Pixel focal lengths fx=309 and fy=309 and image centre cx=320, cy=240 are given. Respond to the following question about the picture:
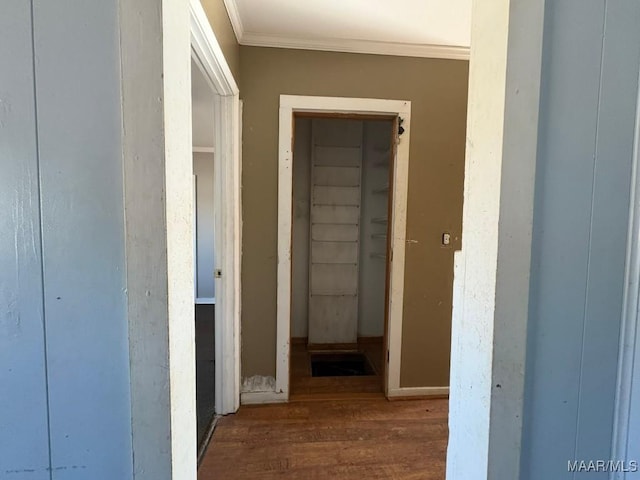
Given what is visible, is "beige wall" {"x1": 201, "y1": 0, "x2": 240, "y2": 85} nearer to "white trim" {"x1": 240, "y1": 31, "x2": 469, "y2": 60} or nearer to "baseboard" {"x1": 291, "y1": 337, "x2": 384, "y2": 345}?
"white trim" {"x1": 240, "y1": 31, "x2": 469, "y2": 60}

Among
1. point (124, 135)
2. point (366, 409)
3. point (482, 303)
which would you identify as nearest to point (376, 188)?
point (366, 409)

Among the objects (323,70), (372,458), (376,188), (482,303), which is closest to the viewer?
(482,303)

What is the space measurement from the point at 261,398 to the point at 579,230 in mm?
2216

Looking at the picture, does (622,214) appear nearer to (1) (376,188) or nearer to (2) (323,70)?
(2) (323,70)

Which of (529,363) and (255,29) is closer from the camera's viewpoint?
(529,363)

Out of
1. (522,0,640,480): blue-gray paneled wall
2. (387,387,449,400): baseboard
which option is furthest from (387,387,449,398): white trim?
(522,0,640,480): blue-gray paneled wall

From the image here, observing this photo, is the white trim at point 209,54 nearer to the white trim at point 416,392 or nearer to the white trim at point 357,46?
the white trim at point 357,46

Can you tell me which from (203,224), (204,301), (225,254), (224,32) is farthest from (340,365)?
(203,224)

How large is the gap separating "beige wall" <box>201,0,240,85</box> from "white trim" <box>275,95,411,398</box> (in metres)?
0.38

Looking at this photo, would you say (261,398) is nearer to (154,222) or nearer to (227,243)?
(227,243)

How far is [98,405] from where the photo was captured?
29.1 inches

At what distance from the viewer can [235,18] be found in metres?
1.88

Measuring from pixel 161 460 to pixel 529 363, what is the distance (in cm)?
91

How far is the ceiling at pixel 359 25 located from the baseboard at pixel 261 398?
8.20 ft
